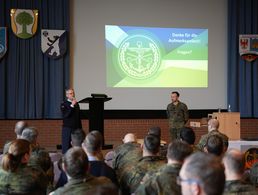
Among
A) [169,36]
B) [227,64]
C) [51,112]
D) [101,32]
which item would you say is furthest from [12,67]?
[227,64]

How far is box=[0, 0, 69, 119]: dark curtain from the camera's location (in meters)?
9.25

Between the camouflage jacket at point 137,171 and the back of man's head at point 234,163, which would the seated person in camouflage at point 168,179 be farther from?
the camouflage jacket at point 137,171

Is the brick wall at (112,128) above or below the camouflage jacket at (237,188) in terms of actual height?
below

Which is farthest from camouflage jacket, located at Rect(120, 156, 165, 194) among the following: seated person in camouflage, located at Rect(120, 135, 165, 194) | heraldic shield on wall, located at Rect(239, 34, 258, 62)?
heraldic shield on wall, located at Rect(239, 34, 258, 62)

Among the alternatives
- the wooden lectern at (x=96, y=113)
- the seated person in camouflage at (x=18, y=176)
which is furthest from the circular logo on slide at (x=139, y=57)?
the seated person in camouflage at (x=18, y=176)

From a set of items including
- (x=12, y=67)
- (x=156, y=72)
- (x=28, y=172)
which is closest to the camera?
(x=28, y=172)

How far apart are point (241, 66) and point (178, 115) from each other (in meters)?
2.99

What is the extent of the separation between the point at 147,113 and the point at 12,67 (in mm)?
3511

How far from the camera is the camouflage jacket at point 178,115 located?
331 inches

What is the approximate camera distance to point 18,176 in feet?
8.86

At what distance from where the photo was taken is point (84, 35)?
381 inches

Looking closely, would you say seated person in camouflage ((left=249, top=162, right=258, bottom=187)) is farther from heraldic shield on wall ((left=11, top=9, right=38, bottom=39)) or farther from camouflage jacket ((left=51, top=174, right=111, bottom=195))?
heraldic shield on wall ((left=11, top=9, right=38, bottom=39))

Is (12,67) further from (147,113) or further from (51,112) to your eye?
(147,113)

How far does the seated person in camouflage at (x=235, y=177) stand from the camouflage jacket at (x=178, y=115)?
19.6ft
